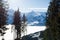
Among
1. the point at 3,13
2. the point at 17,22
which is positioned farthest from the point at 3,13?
the point at 17,22

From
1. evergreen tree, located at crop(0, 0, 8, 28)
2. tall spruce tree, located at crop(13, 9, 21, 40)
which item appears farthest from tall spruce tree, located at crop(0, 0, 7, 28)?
tall spruce tree, located at crop(13, 9, 21, 40)

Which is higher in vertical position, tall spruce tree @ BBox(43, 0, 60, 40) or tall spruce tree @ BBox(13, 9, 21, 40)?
tall spruce tree @ BBox(43, 0, 60, 40)

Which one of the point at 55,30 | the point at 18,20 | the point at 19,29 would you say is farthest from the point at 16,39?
the point at 55,30

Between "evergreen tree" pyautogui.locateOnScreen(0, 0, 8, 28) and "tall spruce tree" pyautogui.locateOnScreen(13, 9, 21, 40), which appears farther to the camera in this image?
"tall spruce tree" pyautogui.locateOnScreen(13, 9, 21, 40)

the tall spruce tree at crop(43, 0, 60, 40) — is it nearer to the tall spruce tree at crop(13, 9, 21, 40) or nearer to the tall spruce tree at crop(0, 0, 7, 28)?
the tall spruce tree at crop(0, 0, 7, 28)

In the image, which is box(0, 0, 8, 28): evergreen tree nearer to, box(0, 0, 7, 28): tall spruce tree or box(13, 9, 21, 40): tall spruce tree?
box(0, 0, 7, 28): tall spruce tree

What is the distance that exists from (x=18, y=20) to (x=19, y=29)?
419 centimetres

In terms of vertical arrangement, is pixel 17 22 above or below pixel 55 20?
below

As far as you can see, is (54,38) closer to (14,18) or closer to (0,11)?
(0,11)

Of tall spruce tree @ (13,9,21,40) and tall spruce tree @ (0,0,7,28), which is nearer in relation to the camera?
tall spruce tree @ (0,0,7,28)

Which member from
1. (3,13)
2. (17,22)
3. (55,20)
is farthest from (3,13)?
(17,22)

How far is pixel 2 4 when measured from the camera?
3462 cm

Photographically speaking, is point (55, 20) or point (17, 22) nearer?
point (55, 20)

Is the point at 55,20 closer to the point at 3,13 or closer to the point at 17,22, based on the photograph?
the point at 3,13
